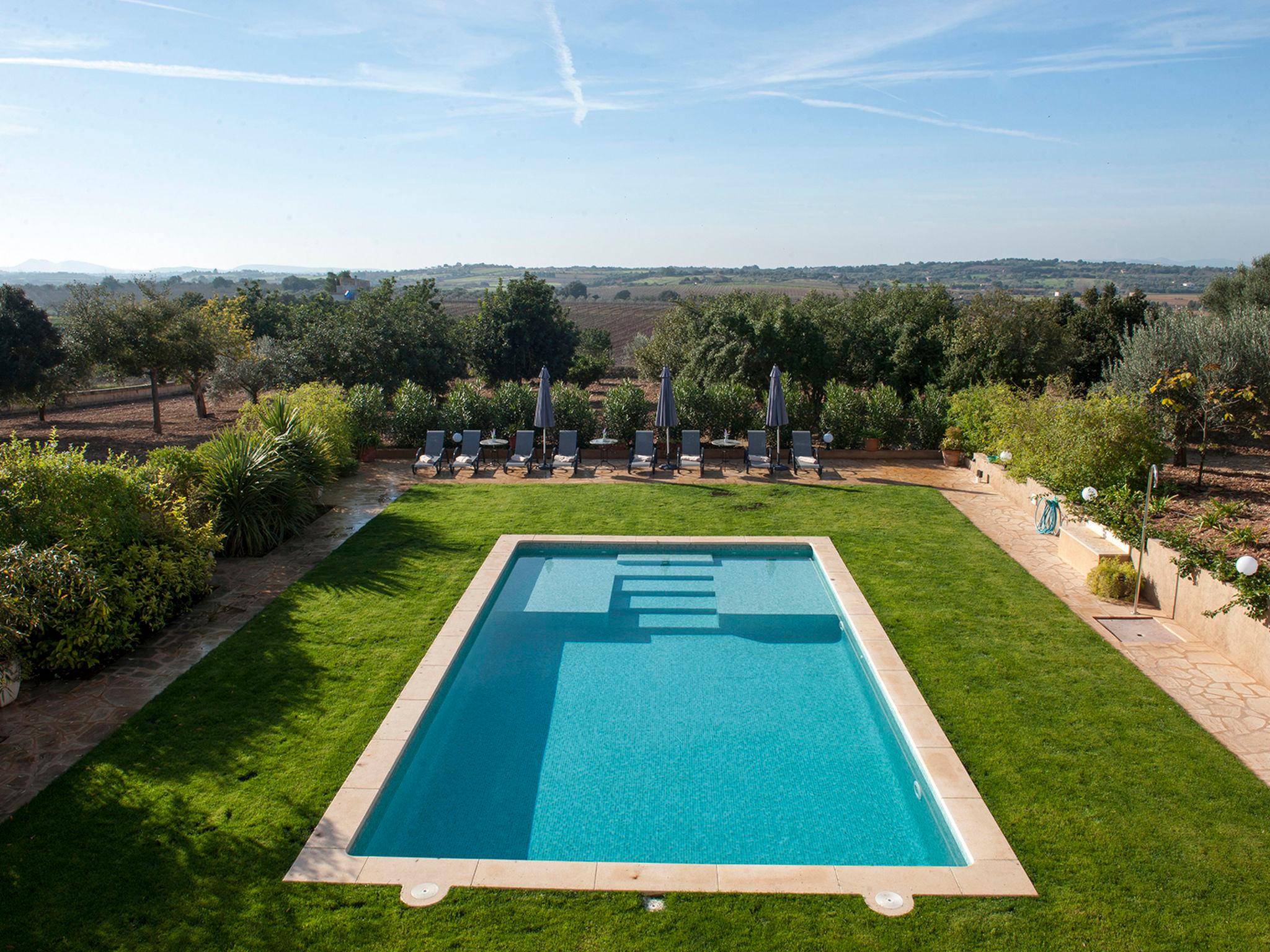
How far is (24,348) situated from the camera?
22.5 meters

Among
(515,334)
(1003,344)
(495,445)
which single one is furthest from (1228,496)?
(515,334)

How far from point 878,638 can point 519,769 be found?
408cm

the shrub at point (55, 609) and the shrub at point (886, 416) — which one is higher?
the shrub at point (886, 416)

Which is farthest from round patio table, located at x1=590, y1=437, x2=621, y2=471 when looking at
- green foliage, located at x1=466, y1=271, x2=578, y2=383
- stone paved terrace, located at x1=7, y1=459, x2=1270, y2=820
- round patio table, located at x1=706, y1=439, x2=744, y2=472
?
green foliage, located at x1=466, y1=271, x2=578, y2=383

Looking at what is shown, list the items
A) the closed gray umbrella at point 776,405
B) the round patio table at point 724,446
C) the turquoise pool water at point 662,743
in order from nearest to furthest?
the turquoise pool water at point 662,743 → the closed gray umbrella at point 776,405 → the round patio table at point 724,446

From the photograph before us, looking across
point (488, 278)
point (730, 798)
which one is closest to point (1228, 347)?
point (730, 798)

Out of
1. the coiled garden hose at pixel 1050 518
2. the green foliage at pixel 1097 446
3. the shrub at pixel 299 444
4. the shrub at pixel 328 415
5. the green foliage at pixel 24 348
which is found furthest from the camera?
the green foliage at pixel 24 348

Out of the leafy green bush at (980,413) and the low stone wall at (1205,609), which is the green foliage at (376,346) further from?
the low stone wall at (1205,609)

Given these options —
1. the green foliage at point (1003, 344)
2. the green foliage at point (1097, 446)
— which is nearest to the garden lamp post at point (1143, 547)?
the green foliage at point (1097, 446)

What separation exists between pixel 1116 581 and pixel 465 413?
12.9m

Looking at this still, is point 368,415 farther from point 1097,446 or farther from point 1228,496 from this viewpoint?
point 1228,496

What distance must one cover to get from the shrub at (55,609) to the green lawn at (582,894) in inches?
41.5

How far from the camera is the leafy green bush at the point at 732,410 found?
17.9 metres

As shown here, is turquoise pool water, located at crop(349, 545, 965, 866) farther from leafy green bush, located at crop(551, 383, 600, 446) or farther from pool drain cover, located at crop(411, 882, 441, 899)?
leafy green bush, located at crop(551, 383, 600, 446)
